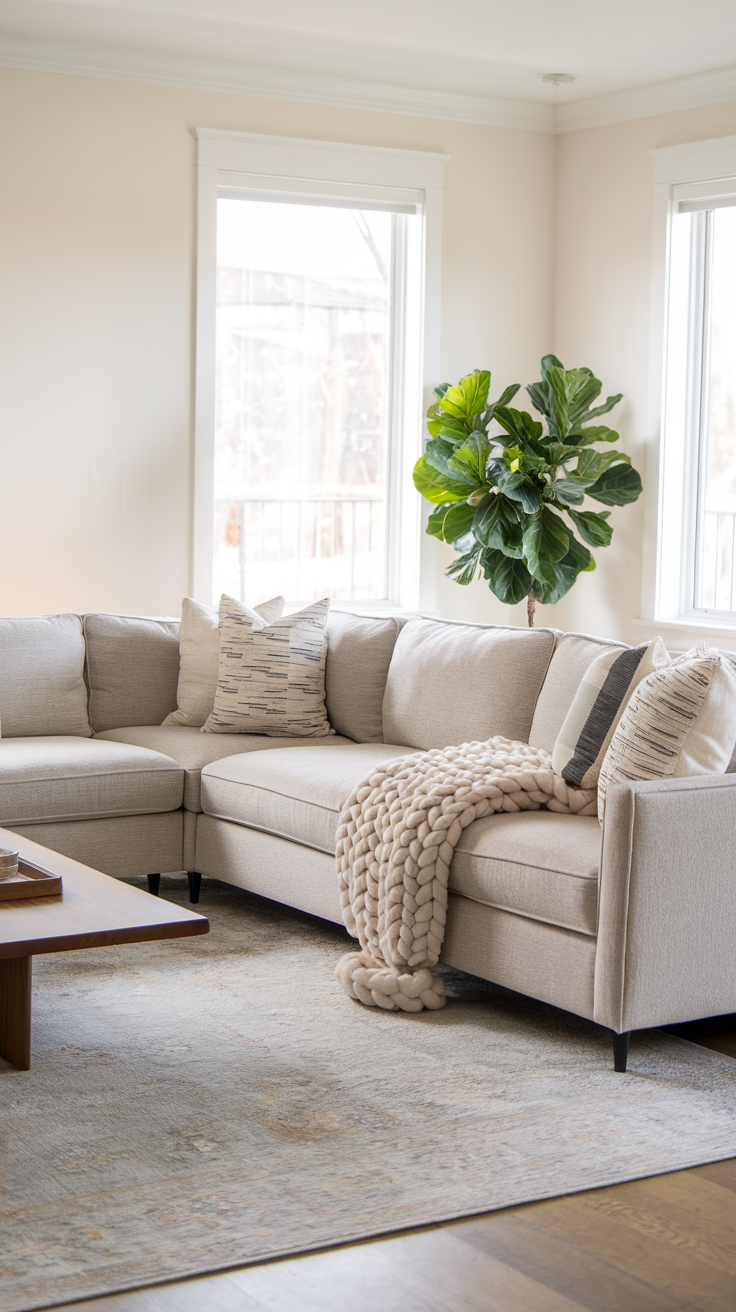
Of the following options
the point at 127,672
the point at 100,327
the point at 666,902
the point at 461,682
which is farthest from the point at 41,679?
the point at 666,902

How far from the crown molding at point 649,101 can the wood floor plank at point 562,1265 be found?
4853 millimetres

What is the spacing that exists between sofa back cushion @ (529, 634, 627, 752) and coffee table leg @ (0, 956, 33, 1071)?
1.57m

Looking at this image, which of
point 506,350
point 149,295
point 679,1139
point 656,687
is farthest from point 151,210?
point 679,1139

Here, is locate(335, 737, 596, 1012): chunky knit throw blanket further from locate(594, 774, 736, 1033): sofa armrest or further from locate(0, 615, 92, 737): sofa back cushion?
locate(0, 615, 92, 737): sofa back cushion

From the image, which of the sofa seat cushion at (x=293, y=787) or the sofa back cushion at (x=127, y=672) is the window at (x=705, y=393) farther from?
the sofa back cushion at (x=127, y=672)

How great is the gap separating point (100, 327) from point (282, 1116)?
12.6ft

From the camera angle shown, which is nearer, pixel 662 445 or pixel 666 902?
pixel 666 902

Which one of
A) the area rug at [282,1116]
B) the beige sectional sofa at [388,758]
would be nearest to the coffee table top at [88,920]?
the area rug at [282,1116]

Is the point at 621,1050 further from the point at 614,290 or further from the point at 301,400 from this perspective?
the point at 614,290

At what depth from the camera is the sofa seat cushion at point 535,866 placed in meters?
3.03

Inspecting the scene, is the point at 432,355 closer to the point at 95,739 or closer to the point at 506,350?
the point at 506,350

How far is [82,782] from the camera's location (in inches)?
163

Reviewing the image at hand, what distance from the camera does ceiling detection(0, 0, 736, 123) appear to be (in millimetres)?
5035

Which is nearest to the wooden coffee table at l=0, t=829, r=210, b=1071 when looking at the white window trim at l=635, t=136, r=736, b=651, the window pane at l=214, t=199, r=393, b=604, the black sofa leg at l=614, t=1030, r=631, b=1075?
the black sofa leg at l=614, t=1030, r=631, b=1075
